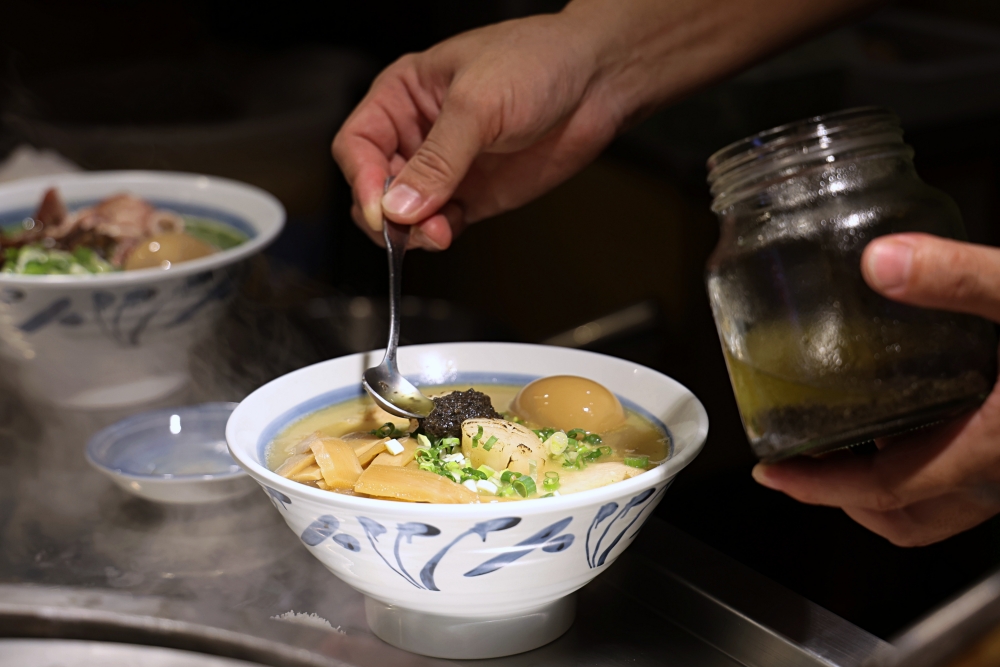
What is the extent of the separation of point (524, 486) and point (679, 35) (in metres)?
0.99

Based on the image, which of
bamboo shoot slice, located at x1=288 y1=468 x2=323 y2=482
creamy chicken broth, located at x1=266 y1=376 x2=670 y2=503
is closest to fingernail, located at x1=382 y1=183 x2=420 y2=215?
creamy chicken broth, located at x1=266 y1=376 x2=670 y2=503

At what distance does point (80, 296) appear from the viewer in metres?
1.39

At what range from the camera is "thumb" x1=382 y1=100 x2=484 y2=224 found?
1.26 metres

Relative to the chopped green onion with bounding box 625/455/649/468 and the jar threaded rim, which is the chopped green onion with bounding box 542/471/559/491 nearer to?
the chopped green onion with bounding box 625/455/649/468

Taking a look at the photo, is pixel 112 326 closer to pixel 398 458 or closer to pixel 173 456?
pixel 173 456

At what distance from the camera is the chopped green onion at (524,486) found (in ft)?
2.85

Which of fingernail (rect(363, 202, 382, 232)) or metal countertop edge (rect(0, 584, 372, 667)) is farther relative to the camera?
fingernail (rect(363, 202, 382, 232))

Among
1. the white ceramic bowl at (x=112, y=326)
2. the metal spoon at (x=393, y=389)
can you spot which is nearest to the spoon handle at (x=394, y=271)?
the metal spoon at (x=393, y=389)

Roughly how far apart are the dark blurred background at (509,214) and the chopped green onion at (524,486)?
1080 millimetres

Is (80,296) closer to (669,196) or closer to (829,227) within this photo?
(829,227)

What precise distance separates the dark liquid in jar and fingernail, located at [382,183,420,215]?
1.89 feet

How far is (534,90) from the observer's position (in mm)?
1376

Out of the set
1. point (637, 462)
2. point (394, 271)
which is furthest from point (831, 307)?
point (394, 271)

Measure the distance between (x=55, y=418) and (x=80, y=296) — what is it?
0.24 m
